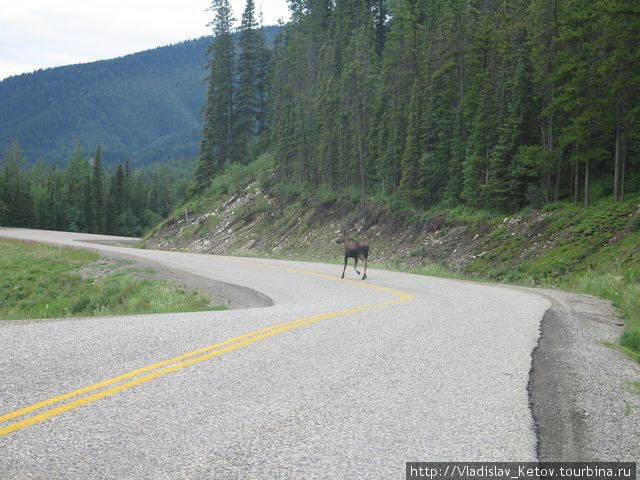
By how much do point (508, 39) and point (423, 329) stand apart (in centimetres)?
3083

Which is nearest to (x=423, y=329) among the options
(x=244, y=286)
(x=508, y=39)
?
(x=244, y=286)

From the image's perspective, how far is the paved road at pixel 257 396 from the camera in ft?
12.9

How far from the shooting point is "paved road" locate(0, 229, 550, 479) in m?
3.92

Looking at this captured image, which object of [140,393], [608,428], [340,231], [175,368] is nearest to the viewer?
[608,428]

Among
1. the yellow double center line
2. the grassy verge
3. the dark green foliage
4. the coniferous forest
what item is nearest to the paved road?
the yellow double center line

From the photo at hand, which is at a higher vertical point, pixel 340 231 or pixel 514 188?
pixel 514 188

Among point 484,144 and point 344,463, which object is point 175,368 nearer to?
point 344,463

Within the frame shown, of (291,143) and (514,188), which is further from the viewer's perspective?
(291,143)

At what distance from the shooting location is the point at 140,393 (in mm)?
5176

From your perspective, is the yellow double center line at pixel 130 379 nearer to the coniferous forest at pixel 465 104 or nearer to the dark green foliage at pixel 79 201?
the coniferous forest at pixel 465 104

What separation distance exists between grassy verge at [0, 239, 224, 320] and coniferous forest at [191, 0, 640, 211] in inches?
800

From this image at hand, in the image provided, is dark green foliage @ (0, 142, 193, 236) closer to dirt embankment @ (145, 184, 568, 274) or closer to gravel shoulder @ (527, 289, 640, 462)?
dirt embankment @ (145, 184, 568, 274)

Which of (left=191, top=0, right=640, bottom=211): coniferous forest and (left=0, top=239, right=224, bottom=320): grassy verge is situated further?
(left=191, top=0, right=640, bottom=211): coniferous forest

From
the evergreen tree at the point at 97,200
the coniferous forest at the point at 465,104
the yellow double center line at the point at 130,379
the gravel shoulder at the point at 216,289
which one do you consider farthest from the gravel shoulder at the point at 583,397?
the evergreen tree at the point at 97,200
